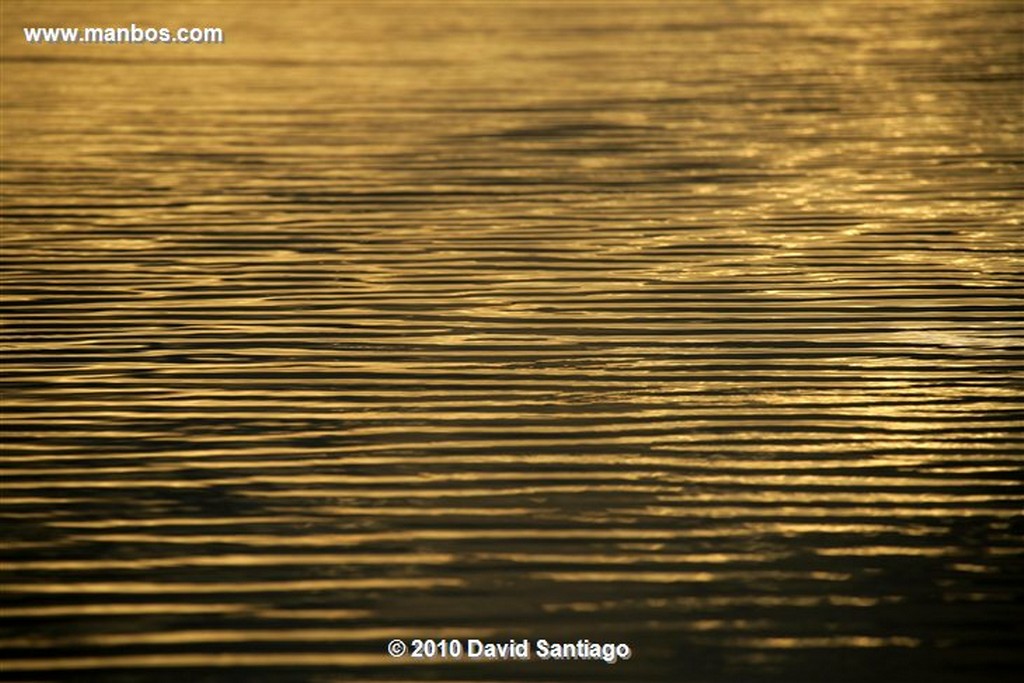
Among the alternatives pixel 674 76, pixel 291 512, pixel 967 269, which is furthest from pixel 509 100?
pixel 291 512

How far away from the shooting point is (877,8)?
24.7 ft

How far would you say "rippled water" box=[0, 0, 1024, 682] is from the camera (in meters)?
2.01

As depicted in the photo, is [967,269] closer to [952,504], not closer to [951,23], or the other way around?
[952,504]

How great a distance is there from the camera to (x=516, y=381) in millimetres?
2783

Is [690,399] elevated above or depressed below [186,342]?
below

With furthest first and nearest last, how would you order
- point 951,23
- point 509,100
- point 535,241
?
1. point 951,23
2. point 509,100
3. point 535,241

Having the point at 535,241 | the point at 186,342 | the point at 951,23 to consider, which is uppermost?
the point at 951,23

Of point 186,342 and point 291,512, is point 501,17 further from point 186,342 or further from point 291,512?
point 291,512

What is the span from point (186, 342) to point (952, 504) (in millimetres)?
1466

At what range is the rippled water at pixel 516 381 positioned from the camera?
201cm

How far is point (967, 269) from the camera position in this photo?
3.44 metres

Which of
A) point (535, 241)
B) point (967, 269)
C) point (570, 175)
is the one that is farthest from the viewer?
point (570, 175)

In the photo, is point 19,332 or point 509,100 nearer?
point 19,332

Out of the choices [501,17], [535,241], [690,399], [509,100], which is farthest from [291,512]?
[501,17]
